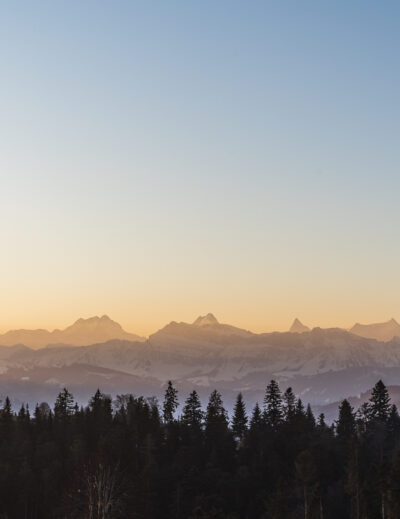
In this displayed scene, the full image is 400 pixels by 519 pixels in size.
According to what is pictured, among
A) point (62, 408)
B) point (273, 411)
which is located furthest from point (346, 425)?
point (62, 408)

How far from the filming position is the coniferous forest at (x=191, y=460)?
123 meters

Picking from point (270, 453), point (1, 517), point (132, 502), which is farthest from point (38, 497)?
point (270, 453)

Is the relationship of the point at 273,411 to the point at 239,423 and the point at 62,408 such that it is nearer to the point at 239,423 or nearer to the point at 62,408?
the point at 239,423

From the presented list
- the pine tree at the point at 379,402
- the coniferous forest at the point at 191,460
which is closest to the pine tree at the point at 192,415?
the coniferous forest at the point at 191,460

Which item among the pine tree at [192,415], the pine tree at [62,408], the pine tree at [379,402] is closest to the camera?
the pine tree at [379,402]

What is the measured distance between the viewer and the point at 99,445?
13962cm

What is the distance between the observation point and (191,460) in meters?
146

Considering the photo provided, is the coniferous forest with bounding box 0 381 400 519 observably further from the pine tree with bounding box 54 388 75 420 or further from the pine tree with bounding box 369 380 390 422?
the pine tree with bounding box 54 388 75 420

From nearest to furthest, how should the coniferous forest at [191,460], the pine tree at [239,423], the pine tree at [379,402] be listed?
the coniferous forest at [191,460] < the pine tree at [379,402] < the pine tree at [239,423]

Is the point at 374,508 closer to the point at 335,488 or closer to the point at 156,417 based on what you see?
the point at 335,488

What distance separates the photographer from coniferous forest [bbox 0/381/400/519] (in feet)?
404

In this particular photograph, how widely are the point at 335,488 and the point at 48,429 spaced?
67074 mm

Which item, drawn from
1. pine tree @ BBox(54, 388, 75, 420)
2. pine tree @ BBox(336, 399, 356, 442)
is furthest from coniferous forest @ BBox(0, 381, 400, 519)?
pine tree @ BBox(54, 388, 75, 420)

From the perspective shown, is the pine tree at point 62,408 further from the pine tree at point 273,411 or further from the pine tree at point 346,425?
the pine tree at point 346,425
